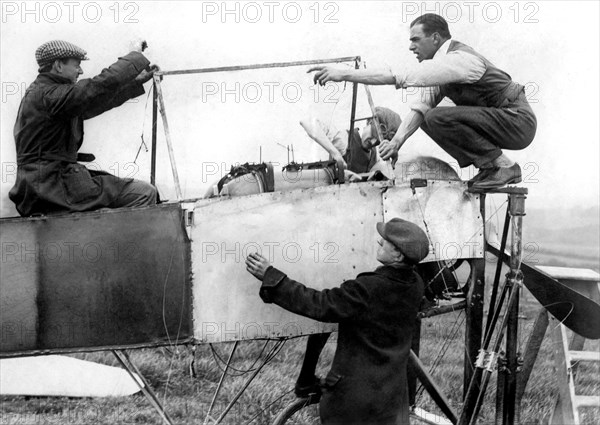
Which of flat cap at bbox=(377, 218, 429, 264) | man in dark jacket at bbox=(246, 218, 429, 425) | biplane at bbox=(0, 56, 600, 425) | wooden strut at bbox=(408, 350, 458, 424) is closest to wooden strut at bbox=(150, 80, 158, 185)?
biplane at bbox=(0, 56, 600, 425)

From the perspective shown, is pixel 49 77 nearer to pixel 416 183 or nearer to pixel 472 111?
pixel 416 183

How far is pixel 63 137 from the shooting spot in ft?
15.5

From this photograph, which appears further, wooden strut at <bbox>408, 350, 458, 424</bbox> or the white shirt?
wooden strut at <bbox>408, 350, 458, 424</bbox>

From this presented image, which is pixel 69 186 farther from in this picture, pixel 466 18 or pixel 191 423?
pixel 466 18

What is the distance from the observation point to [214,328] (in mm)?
4457

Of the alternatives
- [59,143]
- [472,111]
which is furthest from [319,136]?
[59,143]

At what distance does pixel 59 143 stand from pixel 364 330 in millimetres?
2502

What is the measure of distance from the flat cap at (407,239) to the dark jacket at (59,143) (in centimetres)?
201

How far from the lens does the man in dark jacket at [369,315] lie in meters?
4.00

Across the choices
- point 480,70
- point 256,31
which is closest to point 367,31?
point 256,31

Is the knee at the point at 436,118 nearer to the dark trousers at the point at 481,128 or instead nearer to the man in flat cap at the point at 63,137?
the dark trousers at the point at 481,128

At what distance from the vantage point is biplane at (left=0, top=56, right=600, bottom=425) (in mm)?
4363

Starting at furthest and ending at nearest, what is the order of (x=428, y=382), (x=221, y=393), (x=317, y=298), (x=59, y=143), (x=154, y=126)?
(x=221, y=393), (x=428, y=382), (x=154, y=126), (x=59, y=143), (x=317, y=298)

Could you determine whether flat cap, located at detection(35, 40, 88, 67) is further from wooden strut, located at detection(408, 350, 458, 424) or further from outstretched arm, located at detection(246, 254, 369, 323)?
wooden strut, located at detection(408, 350, 458, 424)
